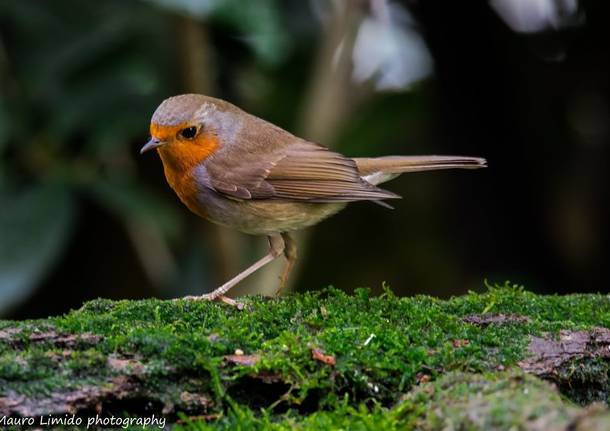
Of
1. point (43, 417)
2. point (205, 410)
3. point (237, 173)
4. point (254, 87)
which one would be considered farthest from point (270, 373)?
point (254, 87)

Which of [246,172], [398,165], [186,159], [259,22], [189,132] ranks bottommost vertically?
[398,165]

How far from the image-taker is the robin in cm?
467

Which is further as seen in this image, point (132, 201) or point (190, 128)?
point (132, 201)

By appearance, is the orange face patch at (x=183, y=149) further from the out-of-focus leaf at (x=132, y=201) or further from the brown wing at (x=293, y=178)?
the out-of-focus leaf at (x=132, y=201)

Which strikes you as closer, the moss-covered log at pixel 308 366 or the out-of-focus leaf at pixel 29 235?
the moss-covered log at pixel 308 366

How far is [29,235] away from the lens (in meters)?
5.38

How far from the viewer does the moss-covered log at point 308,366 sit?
2.73m

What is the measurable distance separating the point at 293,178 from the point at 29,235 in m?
1.65

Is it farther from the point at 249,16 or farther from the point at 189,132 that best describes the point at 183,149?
the point at 249,16

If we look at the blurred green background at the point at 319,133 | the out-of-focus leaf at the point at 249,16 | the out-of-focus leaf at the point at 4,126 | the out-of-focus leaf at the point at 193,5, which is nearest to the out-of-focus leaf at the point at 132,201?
the blurred green background at the point at 319,133

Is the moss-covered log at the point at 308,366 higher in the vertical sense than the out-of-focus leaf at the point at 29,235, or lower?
higher

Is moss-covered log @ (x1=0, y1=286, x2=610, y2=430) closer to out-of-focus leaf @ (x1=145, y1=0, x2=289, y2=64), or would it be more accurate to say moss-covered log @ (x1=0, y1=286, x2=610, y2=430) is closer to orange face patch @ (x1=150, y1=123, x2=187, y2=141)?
orange face patch @ (x1=150, y1=123, x2=187, y2=141)

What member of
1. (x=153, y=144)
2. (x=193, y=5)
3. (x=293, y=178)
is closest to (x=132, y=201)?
(x=153, y=144)

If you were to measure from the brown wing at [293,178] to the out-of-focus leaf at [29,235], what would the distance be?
4.05 ft
